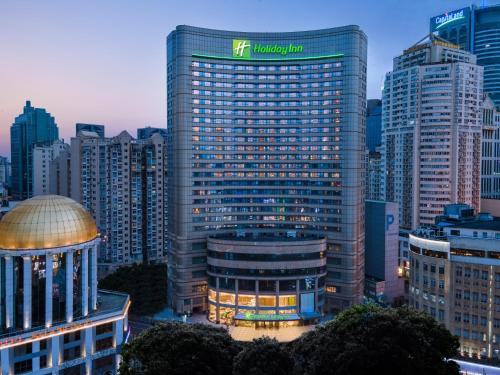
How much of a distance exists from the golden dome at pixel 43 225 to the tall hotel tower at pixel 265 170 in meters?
40.3

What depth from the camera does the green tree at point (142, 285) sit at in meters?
107

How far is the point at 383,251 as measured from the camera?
11788cm

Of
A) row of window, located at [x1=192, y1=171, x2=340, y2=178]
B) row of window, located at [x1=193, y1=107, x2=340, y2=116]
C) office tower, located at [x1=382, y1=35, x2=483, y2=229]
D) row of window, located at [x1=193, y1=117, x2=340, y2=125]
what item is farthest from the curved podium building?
office tower, located at [x1=382, y1=35, x2=483, y2=229]

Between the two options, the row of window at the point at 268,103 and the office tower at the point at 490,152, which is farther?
the office tower at the point at 490,152

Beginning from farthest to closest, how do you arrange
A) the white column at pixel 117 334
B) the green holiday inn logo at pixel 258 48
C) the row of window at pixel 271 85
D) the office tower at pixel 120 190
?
the office tower at pixel 120 190 → the green holiday inn logo at pixel 258 48 → the row of window at pixel 271 85 → the white column at pixel 117 334

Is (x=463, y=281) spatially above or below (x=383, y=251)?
below

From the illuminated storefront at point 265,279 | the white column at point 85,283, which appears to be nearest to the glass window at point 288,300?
the illuminated storefront at point 265,279

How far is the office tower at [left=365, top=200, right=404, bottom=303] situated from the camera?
118m

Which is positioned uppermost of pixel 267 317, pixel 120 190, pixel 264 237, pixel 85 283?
pixel 120 190

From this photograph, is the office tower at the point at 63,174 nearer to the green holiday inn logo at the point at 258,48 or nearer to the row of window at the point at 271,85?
the row of window at the point at 271,85

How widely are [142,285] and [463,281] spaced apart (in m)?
76.5

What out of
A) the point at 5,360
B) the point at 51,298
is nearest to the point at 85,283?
the point at 51,298

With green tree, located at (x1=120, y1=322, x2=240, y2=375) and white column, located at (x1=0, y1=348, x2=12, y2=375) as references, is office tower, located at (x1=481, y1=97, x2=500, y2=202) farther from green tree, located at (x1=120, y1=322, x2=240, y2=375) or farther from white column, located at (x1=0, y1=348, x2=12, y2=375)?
white column, located at (x1=0, y1=348, x2=12, y2=375)

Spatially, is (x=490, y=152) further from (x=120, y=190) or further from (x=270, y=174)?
(x=120, y=190)
